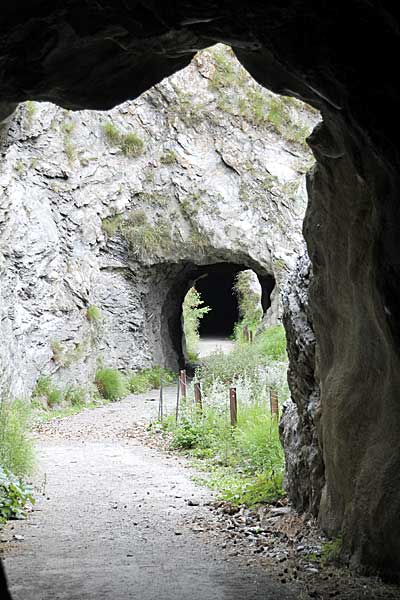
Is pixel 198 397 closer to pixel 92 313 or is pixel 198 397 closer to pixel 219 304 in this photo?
pixel 92 313

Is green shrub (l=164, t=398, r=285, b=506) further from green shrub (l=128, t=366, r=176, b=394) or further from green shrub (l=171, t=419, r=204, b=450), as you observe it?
green shrub (l=128, t=366, r=176, b=394)

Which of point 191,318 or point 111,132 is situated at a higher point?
point 111,132

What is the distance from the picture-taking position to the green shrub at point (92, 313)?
60.0 feet

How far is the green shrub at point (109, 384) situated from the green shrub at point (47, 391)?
80.7 inches

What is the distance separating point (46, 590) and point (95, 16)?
4.05 m

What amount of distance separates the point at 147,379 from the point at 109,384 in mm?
1927

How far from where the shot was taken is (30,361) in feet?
51.8

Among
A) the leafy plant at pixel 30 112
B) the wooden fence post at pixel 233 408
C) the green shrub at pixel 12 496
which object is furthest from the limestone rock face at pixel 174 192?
the green shrub at pixel 12 496

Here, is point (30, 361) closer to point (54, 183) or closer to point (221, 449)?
point (54, 183)

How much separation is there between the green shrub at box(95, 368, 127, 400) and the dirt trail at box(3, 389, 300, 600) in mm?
5824

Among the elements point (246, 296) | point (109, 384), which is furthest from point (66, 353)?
point (246, 296)

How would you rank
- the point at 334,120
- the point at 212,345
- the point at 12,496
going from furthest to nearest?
the point at 212,345, the point at 12,496, the point at 334,120

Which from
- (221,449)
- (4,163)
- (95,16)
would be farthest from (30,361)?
(95,16)

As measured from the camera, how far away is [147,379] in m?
19.8
